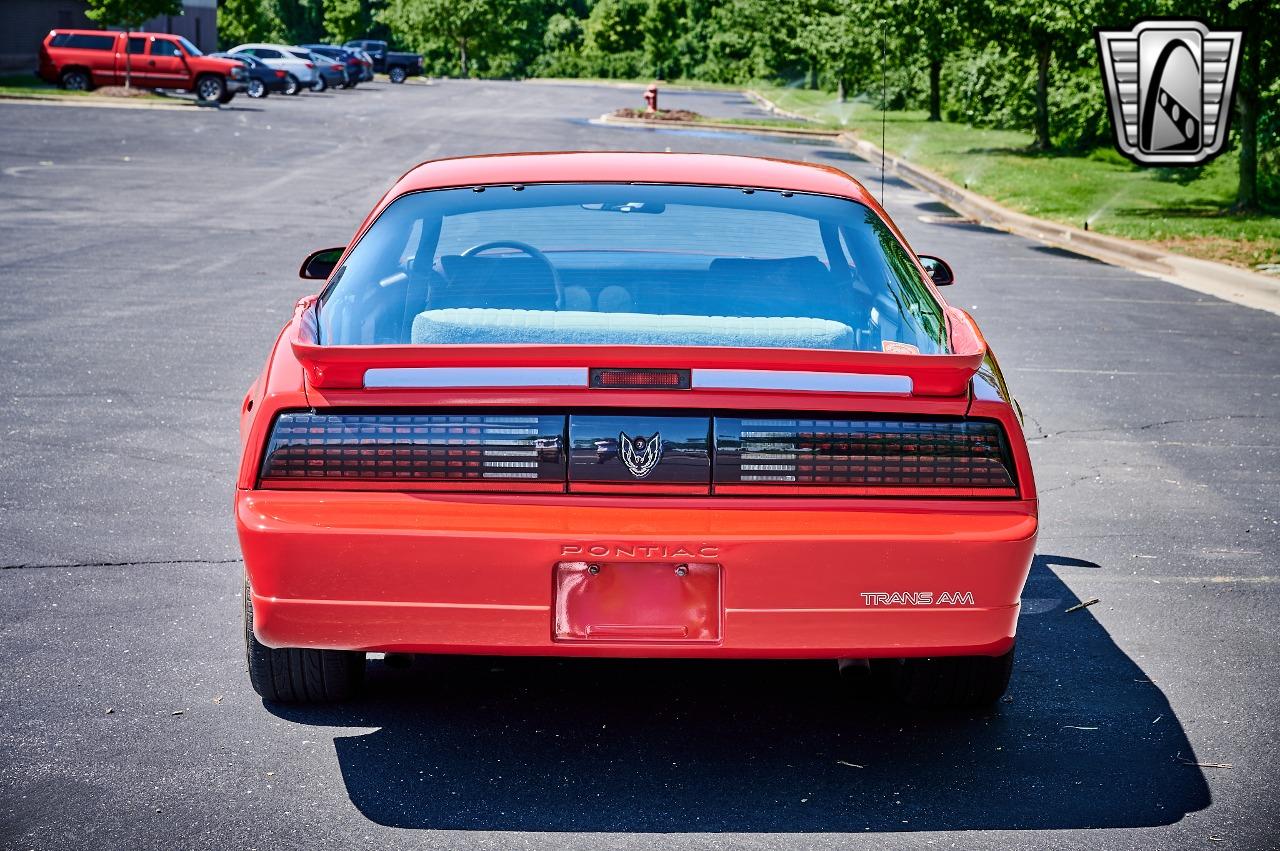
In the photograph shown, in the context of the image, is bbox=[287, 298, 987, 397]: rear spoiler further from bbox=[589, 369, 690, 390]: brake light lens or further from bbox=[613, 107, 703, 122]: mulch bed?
bbox=[613, 107, 703, 122]: mulch bed

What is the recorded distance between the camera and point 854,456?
3.71 metres

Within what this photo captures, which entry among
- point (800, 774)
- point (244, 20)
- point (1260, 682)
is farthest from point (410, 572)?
point (244, 20)

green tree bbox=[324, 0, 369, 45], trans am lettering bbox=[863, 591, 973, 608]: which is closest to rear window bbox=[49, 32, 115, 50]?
trans am lettering bbox=[863, 591, 973, 608]

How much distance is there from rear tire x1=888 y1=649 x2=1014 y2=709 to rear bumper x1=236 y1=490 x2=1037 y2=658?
0.55 metres

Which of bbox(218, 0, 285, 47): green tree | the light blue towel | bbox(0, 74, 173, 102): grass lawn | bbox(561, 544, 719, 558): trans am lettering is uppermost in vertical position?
the light blue towel

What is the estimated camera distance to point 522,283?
4527 mm

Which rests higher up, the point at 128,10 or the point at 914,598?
the point at 914,598

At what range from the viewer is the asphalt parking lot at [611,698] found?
3.70 metres

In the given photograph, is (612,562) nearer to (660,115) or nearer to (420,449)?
(420,449)

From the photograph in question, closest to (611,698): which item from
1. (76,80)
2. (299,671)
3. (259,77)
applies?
(299,671)

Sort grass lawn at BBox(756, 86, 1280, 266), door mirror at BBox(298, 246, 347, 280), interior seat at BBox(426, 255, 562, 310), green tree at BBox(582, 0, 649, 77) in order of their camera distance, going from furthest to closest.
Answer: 1. green tree at BBox(582, 0, 649, 77)
2. grass lawn at BBox(756, 86, 1280, 266)
3. door mirror at BBox(298, 246, 347, 280)
4. interior seat at BBox(426, 255, 562, 310)

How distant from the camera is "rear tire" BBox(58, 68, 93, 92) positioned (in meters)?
44.4

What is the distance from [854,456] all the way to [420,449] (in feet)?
3.37

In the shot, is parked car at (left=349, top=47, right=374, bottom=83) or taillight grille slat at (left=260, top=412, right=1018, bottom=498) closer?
taillight grille slat at (left=260, top=412, right=1018, bottom=498)
